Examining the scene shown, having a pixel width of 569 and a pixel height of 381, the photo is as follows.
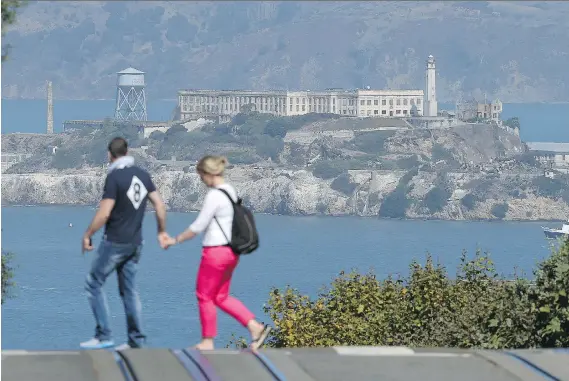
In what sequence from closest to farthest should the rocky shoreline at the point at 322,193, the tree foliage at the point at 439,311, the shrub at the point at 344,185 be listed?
the tree foliage at the point at 439,311 → the rocky shoreline at the point at 322,193 → the shrub at the point at 344,185


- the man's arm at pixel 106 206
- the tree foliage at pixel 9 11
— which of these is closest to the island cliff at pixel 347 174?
the tree foliage at pixel 9 11

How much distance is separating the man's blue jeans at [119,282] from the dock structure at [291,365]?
1.11 meters

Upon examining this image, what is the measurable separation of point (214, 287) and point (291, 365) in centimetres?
132

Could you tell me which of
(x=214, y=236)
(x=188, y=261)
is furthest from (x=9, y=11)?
(x=188, y=261)

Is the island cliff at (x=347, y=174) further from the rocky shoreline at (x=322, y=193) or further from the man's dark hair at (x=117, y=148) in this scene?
the man's dark hair at (x=117, y=148)

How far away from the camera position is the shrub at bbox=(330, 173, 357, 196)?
16375 cm

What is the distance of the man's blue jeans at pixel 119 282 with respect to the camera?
8.45 metres

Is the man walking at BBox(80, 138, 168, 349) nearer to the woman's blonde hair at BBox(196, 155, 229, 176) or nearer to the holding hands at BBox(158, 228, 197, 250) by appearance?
the holding hands at BBox(158, 228, 197, 250)

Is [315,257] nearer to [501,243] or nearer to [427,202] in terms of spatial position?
[501,243]

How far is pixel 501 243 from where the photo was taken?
Result: 411ft

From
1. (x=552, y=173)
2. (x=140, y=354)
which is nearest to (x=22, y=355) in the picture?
(x=140, y=354)

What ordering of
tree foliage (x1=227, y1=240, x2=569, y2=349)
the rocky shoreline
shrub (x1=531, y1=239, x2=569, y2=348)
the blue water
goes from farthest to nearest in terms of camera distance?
1. the rocky shoreline
2. the blue water
3. tree foliage (x1=227, y1=240, x2=569, y2=349)
4. shrub (x1=531, y1=239, x2=569, y2=348)

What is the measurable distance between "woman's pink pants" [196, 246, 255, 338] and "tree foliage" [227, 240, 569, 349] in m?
3.96

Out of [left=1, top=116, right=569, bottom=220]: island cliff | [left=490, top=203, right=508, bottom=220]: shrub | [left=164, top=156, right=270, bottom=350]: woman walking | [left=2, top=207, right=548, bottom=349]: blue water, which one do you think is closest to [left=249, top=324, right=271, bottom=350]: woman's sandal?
[left=164, top=156, right=270, bottom=350]: woman walking
